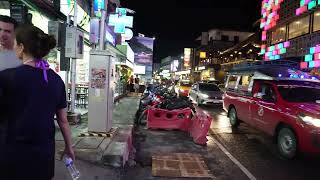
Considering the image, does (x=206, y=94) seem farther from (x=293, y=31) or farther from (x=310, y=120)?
(x=293, y=31)

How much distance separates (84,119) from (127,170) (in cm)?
576

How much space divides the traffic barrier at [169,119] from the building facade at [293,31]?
17414 mm

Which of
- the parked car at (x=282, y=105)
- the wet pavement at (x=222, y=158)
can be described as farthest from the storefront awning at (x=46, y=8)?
the parked car at (x=282, y=105)

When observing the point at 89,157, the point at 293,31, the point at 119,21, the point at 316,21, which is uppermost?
the point at 316,21

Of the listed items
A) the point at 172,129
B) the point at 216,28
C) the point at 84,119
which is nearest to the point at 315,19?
the point at 172,129

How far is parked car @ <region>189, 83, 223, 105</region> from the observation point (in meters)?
21.5

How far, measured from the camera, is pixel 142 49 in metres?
77.3

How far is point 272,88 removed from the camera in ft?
33.0

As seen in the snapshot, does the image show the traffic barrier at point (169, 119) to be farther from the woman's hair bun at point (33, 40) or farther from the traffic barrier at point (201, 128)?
the woman's hair bun at point (33, 40)

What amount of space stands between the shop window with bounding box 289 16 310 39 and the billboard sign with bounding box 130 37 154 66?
44552 millimetres

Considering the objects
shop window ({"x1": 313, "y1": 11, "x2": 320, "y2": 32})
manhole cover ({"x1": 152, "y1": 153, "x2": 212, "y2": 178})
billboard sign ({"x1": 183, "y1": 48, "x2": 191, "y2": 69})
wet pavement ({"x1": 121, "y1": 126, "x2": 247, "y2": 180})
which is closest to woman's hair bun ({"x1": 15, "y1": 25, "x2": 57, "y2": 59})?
wet pavement ({"x1": 121, "y1": 126, "x2": 247, "y2": 180})

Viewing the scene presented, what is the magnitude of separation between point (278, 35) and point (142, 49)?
42602 millimetres

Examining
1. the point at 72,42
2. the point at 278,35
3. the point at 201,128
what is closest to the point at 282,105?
the point at 201,128

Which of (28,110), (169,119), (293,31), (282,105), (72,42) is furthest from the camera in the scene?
(293,31)
